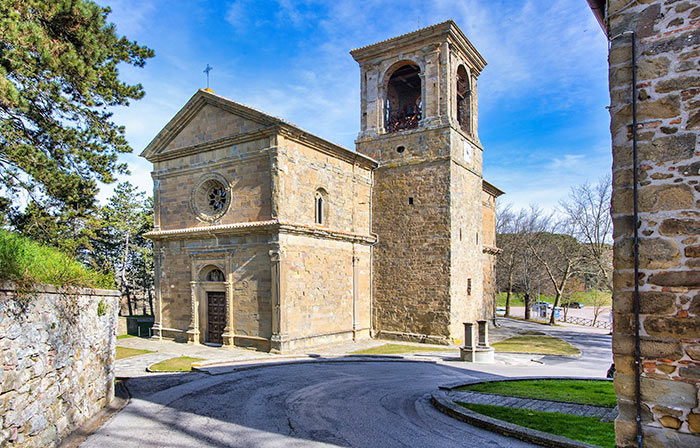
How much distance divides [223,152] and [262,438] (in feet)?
43.5

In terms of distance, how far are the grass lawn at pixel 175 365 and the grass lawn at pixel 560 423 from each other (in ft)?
28.8

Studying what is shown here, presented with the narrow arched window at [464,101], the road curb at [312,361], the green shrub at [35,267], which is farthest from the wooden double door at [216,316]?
the narrow arched window at [464,101]

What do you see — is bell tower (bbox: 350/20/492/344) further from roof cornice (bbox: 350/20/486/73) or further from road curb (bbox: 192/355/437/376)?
road curb (bbox: 192/355/437/376)

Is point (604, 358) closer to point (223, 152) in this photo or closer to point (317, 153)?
point (317, 153)

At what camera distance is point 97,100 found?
1011cm

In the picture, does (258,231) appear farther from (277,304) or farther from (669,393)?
(669,393)

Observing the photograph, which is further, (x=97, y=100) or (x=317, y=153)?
(x=317, y=153)

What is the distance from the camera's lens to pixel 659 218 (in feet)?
16.4

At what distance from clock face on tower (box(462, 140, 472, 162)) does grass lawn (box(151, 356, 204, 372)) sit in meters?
14.5

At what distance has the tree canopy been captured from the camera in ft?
27.5

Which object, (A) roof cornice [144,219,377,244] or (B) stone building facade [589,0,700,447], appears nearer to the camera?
(B) stone building facade [589,0,700,447]

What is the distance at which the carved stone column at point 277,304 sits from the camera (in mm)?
16156

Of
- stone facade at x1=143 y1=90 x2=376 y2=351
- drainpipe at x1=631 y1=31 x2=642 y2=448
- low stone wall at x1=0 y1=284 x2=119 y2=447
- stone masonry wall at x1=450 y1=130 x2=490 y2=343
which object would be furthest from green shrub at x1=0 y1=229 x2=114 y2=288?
stone masonry wall at x1=450 y1=130 x2=490 y2=343

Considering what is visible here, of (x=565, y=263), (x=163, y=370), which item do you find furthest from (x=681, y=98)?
(x=565, y=263)
